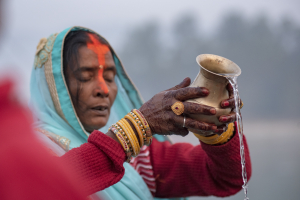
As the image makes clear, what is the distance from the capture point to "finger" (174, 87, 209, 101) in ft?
4.24

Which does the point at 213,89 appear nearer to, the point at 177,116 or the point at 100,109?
the point at 177,116

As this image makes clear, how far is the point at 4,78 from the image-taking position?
542mm

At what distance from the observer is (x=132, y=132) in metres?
1.36

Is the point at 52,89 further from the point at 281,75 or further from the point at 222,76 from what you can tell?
the point at 281,75

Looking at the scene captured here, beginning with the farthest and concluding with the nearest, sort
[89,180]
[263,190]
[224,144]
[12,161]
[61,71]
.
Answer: [263,190] < [61,71] < [224,144] < [89,180] < [12,161]

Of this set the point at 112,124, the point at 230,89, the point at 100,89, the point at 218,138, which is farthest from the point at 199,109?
the point at 100,89

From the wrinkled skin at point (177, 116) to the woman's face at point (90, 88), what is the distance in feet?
1.99

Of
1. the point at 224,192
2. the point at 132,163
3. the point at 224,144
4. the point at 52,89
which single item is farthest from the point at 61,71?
the point at 224,192

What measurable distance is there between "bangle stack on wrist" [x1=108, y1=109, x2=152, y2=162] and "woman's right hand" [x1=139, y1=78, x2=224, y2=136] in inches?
1.2

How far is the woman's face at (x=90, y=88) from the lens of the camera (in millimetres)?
1955

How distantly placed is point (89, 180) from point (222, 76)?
69 cm

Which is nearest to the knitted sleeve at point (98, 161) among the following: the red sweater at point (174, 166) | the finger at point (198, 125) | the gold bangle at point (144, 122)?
the red sweater at point (174, 166)

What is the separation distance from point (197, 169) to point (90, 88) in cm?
87

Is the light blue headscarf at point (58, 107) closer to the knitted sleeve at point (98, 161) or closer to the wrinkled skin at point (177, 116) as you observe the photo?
the knitted sleeve at point (98, 161)
